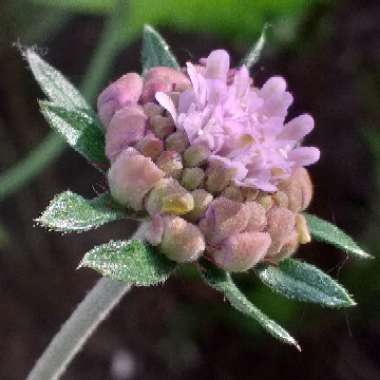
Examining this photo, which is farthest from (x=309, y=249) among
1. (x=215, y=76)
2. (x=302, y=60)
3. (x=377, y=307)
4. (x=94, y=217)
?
(x=94, y=217)

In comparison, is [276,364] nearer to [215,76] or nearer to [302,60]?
[302,60]

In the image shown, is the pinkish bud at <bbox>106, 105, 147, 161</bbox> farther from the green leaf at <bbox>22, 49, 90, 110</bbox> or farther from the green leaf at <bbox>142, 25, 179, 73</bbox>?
the green leaf at <bbox>142, 25, 179, 73</bbox>

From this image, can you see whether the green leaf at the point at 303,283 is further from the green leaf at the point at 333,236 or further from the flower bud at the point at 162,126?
the flower bud at the point at 162,126

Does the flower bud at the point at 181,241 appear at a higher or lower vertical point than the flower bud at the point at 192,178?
lower

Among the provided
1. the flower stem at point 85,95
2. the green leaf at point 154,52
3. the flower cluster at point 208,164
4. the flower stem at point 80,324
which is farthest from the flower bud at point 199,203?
the flower stem at point 85,95

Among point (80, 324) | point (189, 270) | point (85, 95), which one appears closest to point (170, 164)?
point (80, 324)

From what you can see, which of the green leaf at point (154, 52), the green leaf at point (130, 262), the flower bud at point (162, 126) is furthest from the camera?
the green leaf at point (154, 52)
